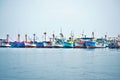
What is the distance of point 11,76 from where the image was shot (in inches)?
Answer: 1799

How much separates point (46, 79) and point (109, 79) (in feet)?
33.2

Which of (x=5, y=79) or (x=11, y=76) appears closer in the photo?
(x=5, y=79)

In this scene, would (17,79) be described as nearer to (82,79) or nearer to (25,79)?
(25,79)

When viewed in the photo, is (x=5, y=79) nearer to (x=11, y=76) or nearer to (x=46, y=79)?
(x=11, y=76)

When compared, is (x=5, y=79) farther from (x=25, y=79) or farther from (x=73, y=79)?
(x=73, y=79)

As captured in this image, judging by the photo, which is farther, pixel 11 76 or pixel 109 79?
pixel 11 76

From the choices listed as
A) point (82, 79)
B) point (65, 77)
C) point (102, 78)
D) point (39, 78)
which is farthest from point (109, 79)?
point (39, 78)

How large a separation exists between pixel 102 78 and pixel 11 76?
15.4 metres

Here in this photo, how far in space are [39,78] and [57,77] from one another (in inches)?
128

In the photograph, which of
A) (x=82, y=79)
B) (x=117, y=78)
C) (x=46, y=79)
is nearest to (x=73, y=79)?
(x=82, y=79)

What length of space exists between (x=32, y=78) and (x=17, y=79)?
8.38 ft

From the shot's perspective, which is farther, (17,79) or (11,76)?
(11,76)

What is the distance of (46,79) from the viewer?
42969 millimetres

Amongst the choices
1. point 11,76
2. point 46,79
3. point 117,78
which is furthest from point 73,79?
point 11,76
